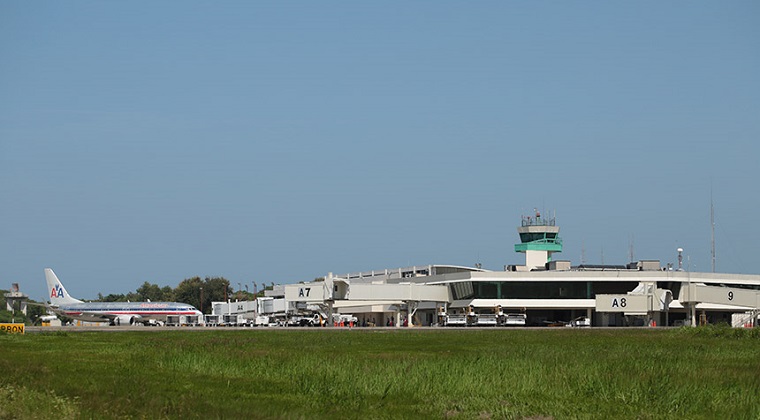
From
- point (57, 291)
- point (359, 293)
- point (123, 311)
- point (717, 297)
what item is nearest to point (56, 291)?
point (57, 291)

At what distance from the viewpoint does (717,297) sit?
12406 cm

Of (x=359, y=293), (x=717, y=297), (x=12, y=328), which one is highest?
(x=359, y=293)

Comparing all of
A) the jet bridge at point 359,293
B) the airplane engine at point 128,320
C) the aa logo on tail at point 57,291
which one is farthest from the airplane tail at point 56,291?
the jet bridge at point 359,293

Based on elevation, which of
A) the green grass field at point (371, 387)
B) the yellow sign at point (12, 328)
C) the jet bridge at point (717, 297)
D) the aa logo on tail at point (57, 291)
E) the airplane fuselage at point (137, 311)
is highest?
the aa logo on tail at point (57, 291)

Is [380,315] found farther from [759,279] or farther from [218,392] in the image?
[218,392]

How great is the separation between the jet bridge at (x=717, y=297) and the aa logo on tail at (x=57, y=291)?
110m

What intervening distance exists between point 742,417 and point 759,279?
130548mm

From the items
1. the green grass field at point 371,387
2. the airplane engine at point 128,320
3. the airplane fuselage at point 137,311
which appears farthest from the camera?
the airplane fuselage at point 137,311

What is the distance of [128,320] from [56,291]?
26.8 meters

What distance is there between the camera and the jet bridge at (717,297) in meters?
122

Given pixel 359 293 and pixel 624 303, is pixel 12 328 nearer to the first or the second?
pixel 359 293

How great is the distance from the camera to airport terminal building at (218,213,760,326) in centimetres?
12438

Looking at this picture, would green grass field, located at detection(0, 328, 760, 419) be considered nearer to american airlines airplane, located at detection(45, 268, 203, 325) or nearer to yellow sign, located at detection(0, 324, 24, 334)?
yellow sign, located at detection(0, 324, 24, 334)

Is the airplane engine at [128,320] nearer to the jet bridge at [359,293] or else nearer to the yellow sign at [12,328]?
the jet bridge at [359,293]
